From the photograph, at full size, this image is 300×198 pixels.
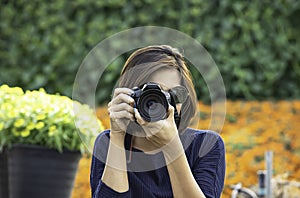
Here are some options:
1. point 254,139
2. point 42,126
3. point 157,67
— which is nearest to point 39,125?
point 42,126

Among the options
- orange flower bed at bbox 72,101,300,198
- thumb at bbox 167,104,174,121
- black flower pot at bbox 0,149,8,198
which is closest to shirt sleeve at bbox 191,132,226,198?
thumb at bbox 167,104,174,121

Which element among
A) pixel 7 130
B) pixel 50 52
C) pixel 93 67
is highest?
pixel 50 52

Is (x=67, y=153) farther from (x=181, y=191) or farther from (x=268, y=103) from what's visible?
(x=268, y=103)

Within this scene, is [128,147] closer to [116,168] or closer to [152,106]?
[116,168]

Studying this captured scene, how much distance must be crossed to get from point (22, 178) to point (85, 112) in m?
0.49

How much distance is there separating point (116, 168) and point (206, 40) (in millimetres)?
3796

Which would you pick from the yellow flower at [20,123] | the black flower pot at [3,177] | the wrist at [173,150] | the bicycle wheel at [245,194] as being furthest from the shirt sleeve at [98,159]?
the bicycle wheel at [245,194]

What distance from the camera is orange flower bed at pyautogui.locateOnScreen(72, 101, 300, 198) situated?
15.2ft

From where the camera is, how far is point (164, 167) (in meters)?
2.21

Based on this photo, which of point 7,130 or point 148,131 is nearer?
point 148,131

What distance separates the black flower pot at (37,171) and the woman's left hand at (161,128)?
1404 mm

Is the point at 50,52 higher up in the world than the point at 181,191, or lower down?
higher up

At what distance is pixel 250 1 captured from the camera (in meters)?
5.77

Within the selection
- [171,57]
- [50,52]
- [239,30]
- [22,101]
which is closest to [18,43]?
[50,52]
